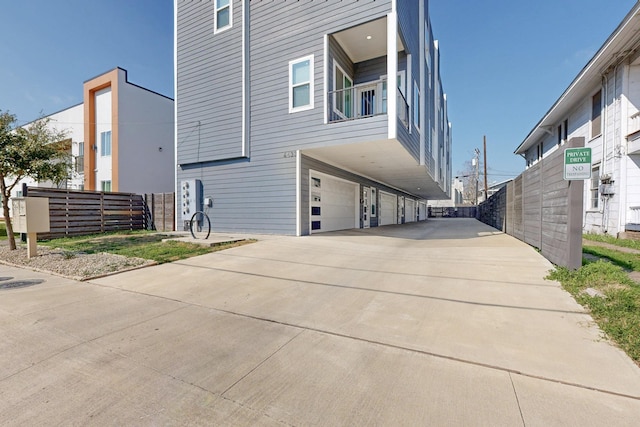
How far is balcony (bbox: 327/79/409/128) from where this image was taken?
869 cm

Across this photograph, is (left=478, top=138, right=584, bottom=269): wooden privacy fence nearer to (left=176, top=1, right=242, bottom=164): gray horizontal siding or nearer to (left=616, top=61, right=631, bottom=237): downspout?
(left=616, top=61, right=631, bottom=237): downspout

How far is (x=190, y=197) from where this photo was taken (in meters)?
11.2

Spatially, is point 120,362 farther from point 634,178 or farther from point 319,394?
point 634,178

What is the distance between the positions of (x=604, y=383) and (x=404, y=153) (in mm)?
8350

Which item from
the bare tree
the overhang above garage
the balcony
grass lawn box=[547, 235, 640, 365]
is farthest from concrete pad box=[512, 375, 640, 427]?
the bare tree

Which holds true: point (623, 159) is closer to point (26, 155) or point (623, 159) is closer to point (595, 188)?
point (595, 188)

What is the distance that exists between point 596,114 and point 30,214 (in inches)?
757

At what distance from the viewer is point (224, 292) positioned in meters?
4.16

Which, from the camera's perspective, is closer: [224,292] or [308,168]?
[224,292]

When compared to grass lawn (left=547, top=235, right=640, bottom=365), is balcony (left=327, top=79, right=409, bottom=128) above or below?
above

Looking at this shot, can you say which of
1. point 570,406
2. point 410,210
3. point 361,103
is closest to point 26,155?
point 361,103

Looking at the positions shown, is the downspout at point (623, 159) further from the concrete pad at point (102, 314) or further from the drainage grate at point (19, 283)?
the drainage grate at point (19, 283)

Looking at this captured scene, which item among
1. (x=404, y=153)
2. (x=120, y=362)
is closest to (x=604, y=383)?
(x=120, y=362)

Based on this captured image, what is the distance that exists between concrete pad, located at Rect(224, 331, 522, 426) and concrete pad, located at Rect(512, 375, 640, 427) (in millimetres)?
94
